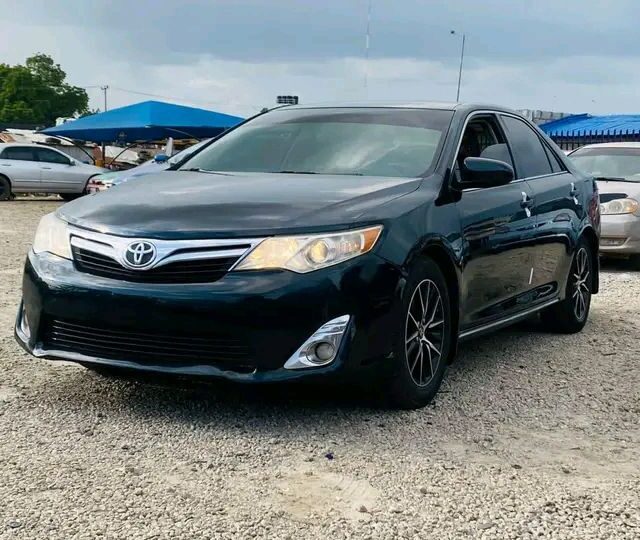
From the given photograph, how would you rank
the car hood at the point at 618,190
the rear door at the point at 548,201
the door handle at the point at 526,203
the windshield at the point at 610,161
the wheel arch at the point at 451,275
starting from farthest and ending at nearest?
1. the windshield at the point at 610,161
2. the car hood at the point at 618,190
3. the rear door at the point at 548,201
4. the door handle at the point at 526,203
5. the wheel arch at the point at 451,275

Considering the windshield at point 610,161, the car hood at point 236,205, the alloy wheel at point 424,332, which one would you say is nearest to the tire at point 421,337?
the alloy wheel at point 424,332

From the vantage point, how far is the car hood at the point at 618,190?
10633 millimetres

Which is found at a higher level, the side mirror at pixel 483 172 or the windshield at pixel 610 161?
the side mirror at pixel 483 172

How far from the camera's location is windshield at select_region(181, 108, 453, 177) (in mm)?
4770

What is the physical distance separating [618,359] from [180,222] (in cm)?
320

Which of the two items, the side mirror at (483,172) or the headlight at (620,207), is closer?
the side mirror at (483,172)

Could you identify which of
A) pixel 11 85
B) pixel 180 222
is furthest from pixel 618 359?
pixel 11 85

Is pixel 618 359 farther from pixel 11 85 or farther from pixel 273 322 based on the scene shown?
pixel 11 85

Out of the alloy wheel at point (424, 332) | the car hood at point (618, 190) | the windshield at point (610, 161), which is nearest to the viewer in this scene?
the alloy wheel at point (424, 332)

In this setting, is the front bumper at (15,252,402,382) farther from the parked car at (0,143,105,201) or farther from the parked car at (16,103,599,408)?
the parked car at (0,143,105,201)

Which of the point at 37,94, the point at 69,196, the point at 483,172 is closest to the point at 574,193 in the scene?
the point at 483,172

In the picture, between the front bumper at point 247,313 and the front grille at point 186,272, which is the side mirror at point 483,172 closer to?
the front bumper at point 247,313

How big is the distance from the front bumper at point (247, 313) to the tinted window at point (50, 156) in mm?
19639

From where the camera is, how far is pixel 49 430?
151 inches
